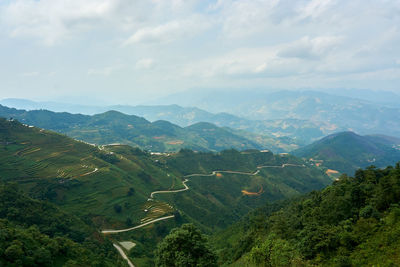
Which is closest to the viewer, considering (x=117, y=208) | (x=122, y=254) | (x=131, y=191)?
(x=122, y=254)

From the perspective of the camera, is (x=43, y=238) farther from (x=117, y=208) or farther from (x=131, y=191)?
(x=131, y=191)

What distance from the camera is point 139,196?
104 meters

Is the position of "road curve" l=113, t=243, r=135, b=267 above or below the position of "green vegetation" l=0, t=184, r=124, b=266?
below

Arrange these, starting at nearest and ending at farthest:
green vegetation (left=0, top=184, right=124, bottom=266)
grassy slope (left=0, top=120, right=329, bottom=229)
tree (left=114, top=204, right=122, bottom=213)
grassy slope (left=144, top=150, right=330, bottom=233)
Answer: green vegetation (left=0, top=184, right=124, bottom=266) → tree (left=114, top=204, right=122, bottom=213) → grassy slope (left=0, top=120, right=329, bottom=229) → grassy slope (left=144, top=150, right=330, bottom=233)

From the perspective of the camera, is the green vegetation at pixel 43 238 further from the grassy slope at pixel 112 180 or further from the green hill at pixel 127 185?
the grassy slope at pixel 112 180

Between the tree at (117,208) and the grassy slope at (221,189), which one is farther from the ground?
the tree at (117,208)

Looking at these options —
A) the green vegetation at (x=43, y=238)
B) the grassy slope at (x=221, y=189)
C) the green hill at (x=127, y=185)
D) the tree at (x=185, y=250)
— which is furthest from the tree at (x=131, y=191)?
the tree at (x=185, y=250)

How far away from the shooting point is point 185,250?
34.8m

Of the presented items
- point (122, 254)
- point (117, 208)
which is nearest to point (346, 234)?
point (122, 254)

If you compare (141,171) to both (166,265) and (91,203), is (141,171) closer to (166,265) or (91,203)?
(91,203)

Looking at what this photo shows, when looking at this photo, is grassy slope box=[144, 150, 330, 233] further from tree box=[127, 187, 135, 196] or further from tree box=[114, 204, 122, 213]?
tree box=[114, 204, 122, 213]

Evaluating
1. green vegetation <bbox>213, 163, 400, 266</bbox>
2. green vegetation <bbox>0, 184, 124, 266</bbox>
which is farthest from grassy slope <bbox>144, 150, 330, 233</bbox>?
green vegetation <bbox>213, 163, 400, 266</bbox>

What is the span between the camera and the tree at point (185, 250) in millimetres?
33594

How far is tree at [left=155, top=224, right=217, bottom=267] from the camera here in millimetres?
33594
